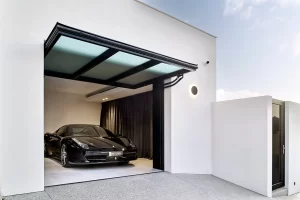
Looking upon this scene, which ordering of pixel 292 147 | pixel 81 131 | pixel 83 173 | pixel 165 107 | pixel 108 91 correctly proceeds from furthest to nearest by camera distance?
pixel 108 91 < pixel 81 131 < pixel 165 107 < pixel 292 147 < pixel 83 173

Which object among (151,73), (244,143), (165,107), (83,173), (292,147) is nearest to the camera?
(83,173)

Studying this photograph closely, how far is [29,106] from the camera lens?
3314 millimetres

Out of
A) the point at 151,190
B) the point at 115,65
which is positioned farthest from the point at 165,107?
the point at 151,190

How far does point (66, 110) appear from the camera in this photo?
9.41 m

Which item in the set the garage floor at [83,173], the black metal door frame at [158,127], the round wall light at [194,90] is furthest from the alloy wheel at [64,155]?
the round wall light at [194,90]

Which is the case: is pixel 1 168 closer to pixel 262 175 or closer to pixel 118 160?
pixel 118 160

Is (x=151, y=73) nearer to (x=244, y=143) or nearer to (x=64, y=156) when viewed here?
(x=244, y=143)

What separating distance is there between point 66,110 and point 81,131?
12.7 ft

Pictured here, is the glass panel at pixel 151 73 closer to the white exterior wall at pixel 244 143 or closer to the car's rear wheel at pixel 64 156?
the white exterior wall at pixel 244 143

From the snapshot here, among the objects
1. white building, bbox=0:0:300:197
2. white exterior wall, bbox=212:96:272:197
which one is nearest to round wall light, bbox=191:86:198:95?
white building, bbox=0:0:300:197

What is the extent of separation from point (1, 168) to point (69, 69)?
2.53 m

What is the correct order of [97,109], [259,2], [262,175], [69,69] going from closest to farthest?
1. [262,175]
2. [69,69]
3. [259,2]
4. [97,109]

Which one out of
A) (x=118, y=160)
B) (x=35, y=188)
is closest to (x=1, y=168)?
(x=35, y=188)

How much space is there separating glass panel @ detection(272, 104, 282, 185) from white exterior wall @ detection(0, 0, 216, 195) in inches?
62.3
